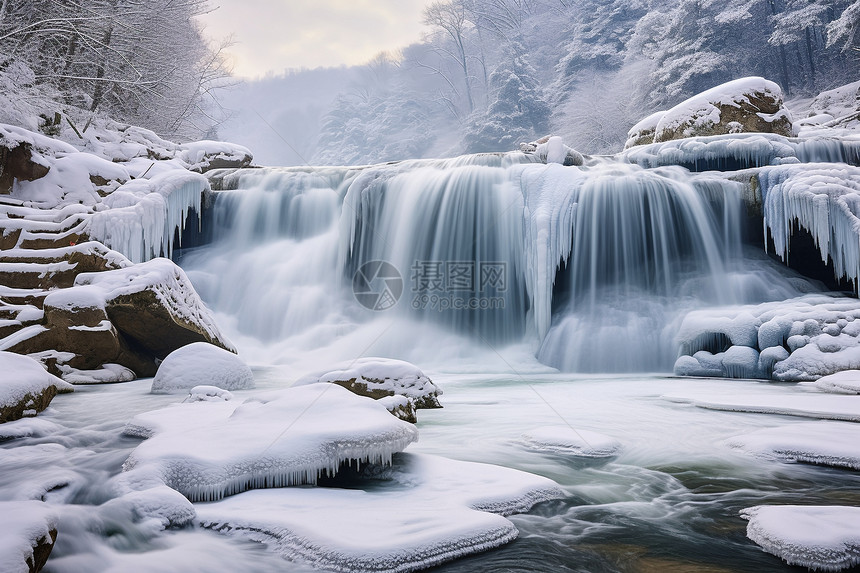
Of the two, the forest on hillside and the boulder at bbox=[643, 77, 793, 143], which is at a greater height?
the forest on hillside

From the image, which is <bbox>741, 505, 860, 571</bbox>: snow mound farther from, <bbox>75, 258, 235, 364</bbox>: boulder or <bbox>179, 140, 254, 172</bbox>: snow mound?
<bbox>179, 140, 254, 172</bbox>: snow mound

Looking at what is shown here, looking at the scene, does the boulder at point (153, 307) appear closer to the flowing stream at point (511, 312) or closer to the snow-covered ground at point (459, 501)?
the flowing stream at point (511, 312)

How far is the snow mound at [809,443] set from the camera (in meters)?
3.34

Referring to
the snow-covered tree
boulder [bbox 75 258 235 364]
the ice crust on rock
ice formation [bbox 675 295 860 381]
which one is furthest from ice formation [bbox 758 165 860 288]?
the snow-covered tree

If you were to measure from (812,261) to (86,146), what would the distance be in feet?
47.9

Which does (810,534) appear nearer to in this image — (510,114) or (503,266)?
(503,266)

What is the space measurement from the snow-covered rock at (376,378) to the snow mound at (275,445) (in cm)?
115

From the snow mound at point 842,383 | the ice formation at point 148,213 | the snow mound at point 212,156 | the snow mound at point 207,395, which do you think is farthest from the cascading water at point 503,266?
the snow mound at point 207,395

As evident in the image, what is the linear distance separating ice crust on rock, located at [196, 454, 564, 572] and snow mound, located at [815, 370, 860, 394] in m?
4.44

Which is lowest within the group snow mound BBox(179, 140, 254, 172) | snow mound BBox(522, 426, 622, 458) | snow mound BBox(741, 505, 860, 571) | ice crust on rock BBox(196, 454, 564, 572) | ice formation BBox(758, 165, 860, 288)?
snow mound BBox(522, 426, 622, 458)

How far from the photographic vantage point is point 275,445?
9.30 feet

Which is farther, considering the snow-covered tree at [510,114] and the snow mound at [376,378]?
the snow-covered tree at [510,114]

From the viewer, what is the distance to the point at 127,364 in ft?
23.7

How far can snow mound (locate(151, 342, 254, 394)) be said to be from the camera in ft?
19.4
